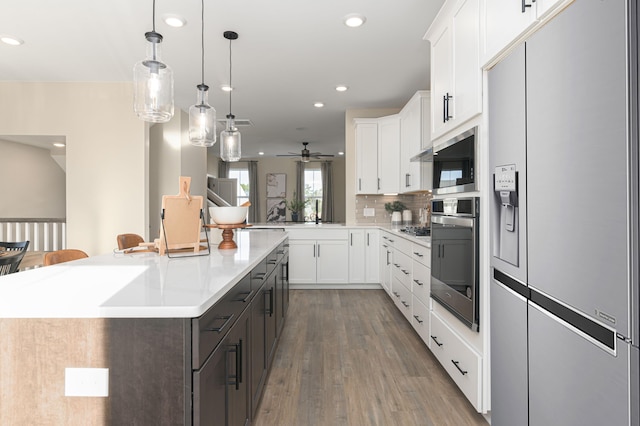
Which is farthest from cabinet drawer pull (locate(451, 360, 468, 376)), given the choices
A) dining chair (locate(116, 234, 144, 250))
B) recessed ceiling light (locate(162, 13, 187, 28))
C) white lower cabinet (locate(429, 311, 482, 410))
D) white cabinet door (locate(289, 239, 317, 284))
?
recessed ceiling light (locate(162, 13, 187, 28))

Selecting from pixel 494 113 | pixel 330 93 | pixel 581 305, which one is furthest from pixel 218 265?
pixel 330 93

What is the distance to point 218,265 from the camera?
1604 millimetres

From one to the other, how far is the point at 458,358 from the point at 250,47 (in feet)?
10.1

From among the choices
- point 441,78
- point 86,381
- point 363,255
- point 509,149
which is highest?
point 441,78

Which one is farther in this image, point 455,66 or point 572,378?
point 455,66

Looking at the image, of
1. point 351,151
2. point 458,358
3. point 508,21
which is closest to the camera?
point 508,21

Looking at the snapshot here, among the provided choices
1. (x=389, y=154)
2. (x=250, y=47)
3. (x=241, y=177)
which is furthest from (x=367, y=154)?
(x=241, y=177)

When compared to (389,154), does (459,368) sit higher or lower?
lower

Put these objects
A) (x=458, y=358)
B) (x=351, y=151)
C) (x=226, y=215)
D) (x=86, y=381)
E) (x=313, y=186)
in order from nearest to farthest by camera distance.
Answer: (x=86, y=381), (x=458, y=358), (x=226, y=215), (x=351, y=151), (x=313, y=186)

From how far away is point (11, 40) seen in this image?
3230 millimetres

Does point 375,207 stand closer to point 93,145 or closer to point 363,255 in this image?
point 363,255

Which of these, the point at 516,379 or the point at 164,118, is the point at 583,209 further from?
the point at 164,118

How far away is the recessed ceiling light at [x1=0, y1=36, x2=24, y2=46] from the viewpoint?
10.5 ft

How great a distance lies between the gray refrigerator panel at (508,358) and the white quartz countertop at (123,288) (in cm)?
116
